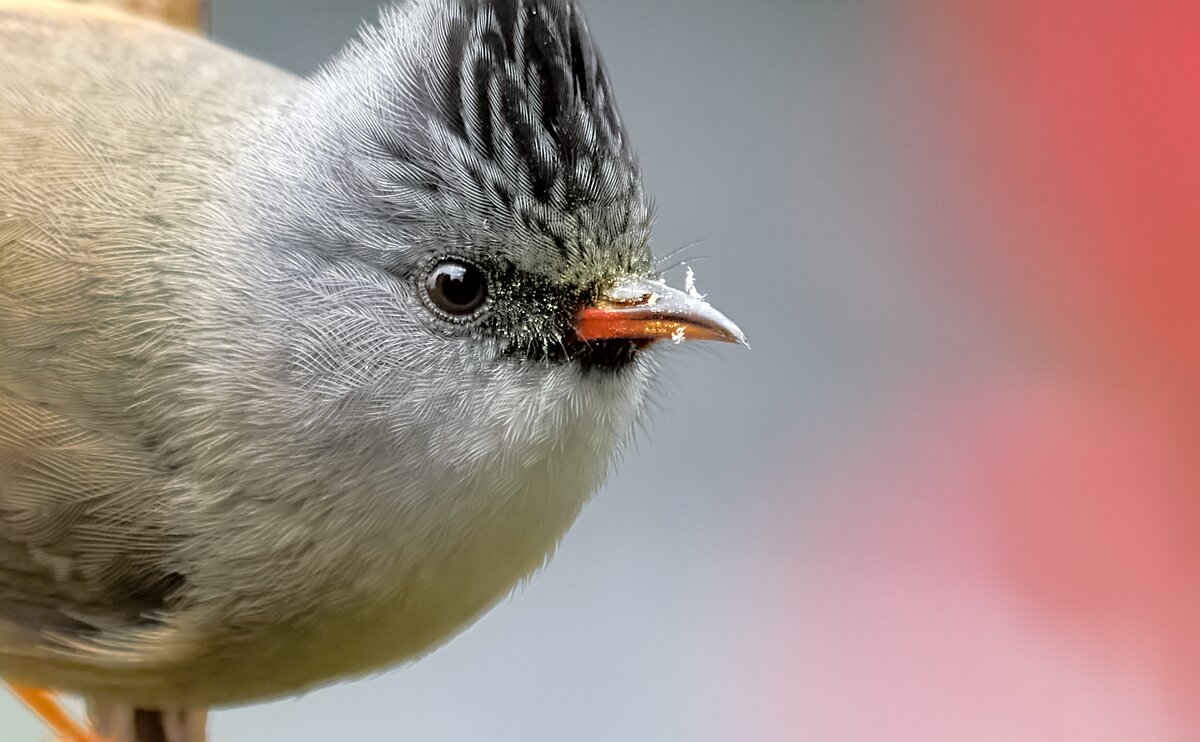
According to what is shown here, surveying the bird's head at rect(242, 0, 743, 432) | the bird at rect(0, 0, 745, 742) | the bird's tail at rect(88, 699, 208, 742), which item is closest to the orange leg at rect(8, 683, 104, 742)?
the bird's tail at rect(88, 699, 208, 742)

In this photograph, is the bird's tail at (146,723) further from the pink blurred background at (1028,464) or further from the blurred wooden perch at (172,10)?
the pink blurred background at (1028,464)

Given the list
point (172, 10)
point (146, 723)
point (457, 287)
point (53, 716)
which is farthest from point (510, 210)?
point (53, 716)

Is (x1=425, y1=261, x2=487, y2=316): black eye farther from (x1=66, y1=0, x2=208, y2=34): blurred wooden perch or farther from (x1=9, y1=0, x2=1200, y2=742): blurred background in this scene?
(x1=9, y1=0, x2=1200, y2=742): blurred background

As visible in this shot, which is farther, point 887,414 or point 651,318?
point 887,414

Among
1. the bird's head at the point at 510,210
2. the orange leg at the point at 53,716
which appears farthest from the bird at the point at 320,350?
the orange leg at the point at 53,716

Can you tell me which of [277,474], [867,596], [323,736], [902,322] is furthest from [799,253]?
[277,474]

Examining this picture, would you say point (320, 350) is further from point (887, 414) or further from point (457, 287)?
point (887, 414)
